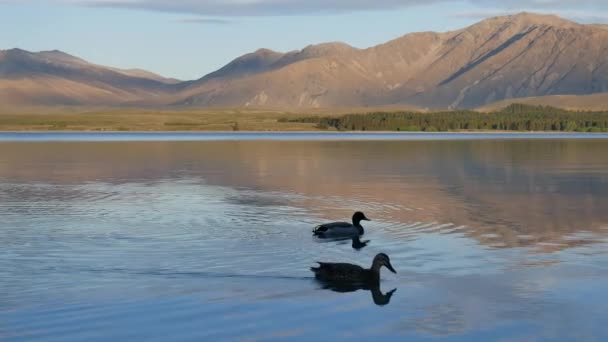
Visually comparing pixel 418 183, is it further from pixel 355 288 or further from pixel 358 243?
pixel 355 288

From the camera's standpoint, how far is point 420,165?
57.5 m

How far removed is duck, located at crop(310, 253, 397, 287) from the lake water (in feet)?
1.02

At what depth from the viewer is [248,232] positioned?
25250 millimetres

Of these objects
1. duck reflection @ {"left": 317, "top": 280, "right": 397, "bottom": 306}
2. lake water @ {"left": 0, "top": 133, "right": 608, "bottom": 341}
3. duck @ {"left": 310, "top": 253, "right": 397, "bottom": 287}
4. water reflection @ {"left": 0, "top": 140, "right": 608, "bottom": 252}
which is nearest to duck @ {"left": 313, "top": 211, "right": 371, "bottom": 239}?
lake water @ {"left": 0, "top": 133, "right": 608, "bottom": 341}

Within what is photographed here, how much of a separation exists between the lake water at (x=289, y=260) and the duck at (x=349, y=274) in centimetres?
31

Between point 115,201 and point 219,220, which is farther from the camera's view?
point 115,201

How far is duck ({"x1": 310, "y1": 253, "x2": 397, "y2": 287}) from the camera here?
18031 mm

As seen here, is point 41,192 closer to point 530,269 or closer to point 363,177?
point 363,177

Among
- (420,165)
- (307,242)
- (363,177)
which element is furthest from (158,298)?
(420,165)

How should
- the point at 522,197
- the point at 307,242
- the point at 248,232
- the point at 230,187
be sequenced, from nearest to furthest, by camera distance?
1. the point at 307,242
2. the point at 248,232
3. the point at 522,197
4. the point at 230,187

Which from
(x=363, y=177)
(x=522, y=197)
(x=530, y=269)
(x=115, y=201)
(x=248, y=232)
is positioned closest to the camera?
(x=530, y=269)

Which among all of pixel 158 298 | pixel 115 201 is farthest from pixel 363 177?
pixel 158 298

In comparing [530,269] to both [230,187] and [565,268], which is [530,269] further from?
[230,187]

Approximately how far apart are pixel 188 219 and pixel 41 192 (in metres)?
11.1
